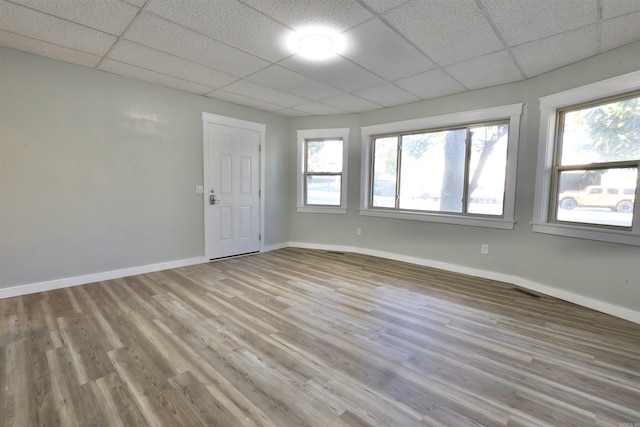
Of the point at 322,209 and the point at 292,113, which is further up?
the point at 292,113

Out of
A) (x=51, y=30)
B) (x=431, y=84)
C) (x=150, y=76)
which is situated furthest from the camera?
(x=431, y=84)

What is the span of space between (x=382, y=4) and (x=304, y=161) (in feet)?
11.6

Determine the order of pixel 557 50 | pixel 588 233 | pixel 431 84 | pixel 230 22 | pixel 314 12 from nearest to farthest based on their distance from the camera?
pixel 314 12
pixel 230 22
pixel 557 50
pixel 588 233
pixel 431 84

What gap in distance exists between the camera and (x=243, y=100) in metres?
4.42

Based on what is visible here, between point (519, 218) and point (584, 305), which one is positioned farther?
point (519, 218)

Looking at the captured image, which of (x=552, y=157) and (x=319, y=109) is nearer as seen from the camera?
(x=552, y=157)

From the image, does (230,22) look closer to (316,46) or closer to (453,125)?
(316,46)

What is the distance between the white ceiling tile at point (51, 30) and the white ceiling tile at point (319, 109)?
2632 millimetres

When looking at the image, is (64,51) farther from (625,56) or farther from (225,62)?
(625,56)

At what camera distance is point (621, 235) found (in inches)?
106

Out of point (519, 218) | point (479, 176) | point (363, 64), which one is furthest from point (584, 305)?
point (363, 64)

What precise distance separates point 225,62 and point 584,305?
4489mm

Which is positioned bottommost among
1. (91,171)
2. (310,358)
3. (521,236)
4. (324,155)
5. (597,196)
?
(310,358)

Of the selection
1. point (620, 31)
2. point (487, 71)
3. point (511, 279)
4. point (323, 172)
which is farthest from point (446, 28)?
point (323, 172)
